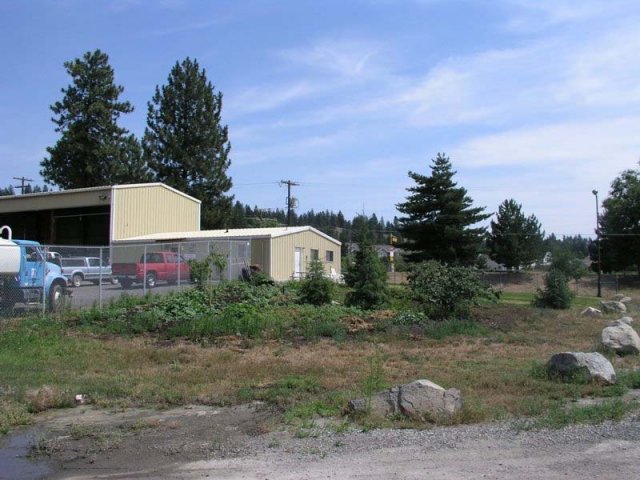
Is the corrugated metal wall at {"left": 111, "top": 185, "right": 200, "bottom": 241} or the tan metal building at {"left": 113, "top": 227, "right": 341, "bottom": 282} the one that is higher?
the corrugated metal wall at {"left": 111, "top": 185, "right": 200, "bottom": 241}

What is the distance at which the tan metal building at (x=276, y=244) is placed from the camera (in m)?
33.2

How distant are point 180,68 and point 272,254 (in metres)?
32.9

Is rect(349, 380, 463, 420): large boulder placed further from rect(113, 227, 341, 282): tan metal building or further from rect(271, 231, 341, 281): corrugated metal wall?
rect(271, 231, 341, 281): corrugated metal wall

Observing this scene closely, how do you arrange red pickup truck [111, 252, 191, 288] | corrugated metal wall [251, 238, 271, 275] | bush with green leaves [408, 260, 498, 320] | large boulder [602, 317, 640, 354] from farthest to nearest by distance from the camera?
1. corrugated metal wall [251, 238, 271, 275]
2. red pickup truck [111, 252, 191, 288]
3. bush with green leaves [408, 260, 498, 320]
4. large boulder [602, 317, 640, 354]

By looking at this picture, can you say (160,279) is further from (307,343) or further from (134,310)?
(307,343)

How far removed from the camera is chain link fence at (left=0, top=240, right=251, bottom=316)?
59.5 ft

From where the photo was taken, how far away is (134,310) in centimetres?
1812

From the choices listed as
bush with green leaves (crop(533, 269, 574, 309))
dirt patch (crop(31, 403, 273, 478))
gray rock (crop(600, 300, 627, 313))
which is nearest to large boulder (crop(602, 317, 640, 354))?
dirt patch (crop(31, 403, 273, 478))

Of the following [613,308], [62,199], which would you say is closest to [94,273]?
[62,199]

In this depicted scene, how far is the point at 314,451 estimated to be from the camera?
621 cm

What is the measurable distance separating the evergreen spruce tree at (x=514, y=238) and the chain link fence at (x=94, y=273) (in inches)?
1879

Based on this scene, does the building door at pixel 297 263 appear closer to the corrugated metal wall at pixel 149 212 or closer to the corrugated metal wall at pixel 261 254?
the corrugated metal wall at pixel 261 254

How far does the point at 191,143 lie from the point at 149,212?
19.8 m

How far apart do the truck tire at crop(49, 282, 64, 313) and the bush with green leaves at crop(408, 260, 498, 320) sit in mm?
11139
